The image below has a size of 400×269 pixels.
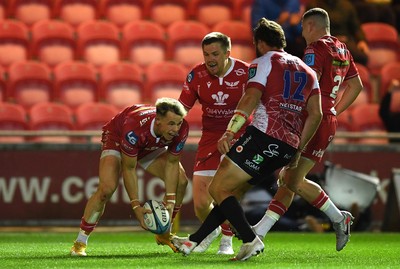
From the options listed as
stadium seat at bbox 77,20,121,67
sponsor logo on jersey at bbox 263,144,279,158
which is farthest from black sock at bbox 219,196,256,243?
stadium seat at bbox 77,20,121,67

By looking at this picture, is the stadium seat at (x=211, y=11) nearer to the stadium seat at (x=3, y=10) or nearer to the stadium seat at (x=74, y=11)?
the stadium seat at (x=74, y=11)

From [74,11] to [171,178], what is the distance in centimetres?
790

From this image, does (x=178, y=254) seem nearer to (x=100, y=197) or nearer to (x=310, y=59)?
(x=100, y=197)

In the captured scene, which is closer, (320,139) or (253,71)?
(253,71)

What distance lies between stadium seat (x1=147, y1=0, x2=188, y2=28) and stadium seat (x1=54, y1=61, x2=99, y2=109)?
1989 mm

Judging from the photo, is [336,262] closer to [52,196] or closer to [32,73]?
[52,196]

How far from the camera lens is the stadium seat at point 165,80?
15.3m

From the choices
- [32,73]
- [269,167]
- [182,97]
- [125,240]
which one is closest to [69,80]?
[32,73]

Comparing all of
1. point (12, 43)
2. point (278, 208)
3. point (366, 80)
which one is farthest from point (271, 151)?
point (12, 43)

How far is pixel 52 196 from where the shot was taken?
1361 cm

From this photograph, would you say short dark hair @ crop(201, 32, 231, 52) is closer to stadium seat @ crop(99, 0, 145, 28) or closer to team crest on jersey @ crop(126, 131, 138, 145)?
team crest on jersey @ crop(126, 131, 138, 145)

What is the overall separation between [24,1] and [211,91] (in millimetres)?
7577

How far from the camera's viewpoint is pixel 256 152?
823cm

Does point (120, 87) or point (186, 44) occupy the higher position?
point (186, 44)
